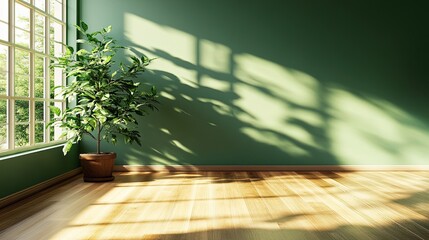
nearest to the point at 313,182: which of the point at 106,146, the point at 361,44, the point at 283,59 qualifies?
the point at 283,59

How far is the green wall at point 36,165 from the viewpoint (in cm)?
346

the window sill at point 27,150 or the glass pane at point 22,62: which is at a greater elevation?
the glass pane at point 22,62

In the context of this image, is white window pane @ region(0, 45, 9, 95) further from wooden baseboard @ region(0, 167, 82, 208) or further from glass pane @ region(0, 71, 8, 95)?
wooden baseboard @ region(0, 167, 82, 208)

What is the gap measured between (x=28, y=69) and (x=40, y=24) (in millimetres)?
607

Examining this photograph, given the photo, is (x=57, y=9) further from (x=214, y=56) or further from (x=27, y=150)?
(x=214, y=56)

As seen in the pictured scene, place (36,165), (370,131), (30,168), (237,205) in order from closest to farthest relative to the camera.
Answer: (237,205)
(30,168)
(36,165)
(370,131)

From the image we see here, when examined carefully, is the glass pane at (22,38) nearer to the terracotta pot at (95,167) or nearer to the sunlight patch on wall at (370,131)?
the terracotta pot at (95,167)

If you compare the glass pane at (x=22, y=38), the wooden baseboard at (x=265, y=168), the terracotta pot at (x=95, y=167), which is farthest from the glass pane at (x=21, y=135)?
the wooden baseboard at (x=265, y=168)

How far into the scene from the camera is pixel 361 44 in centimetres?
540

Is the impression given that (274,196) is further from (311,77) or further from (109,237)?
(311,77)

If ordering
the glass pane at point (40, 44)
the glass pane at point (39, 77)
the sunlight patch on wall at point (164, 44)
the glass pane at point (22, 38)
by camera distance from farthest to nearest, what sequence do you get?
the sunlight patch on wall at point (164, 44), the glass pane at point (40, 44), the glass pane at point (39, 77), the glass pane at point (22, 38)

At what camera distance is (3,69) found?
3.54m

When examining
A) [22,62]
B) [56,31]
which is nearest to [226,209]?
[22,62]

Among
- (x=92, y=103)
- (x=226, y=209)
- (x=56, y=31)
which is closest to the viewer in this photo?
(x=226, y=209)
